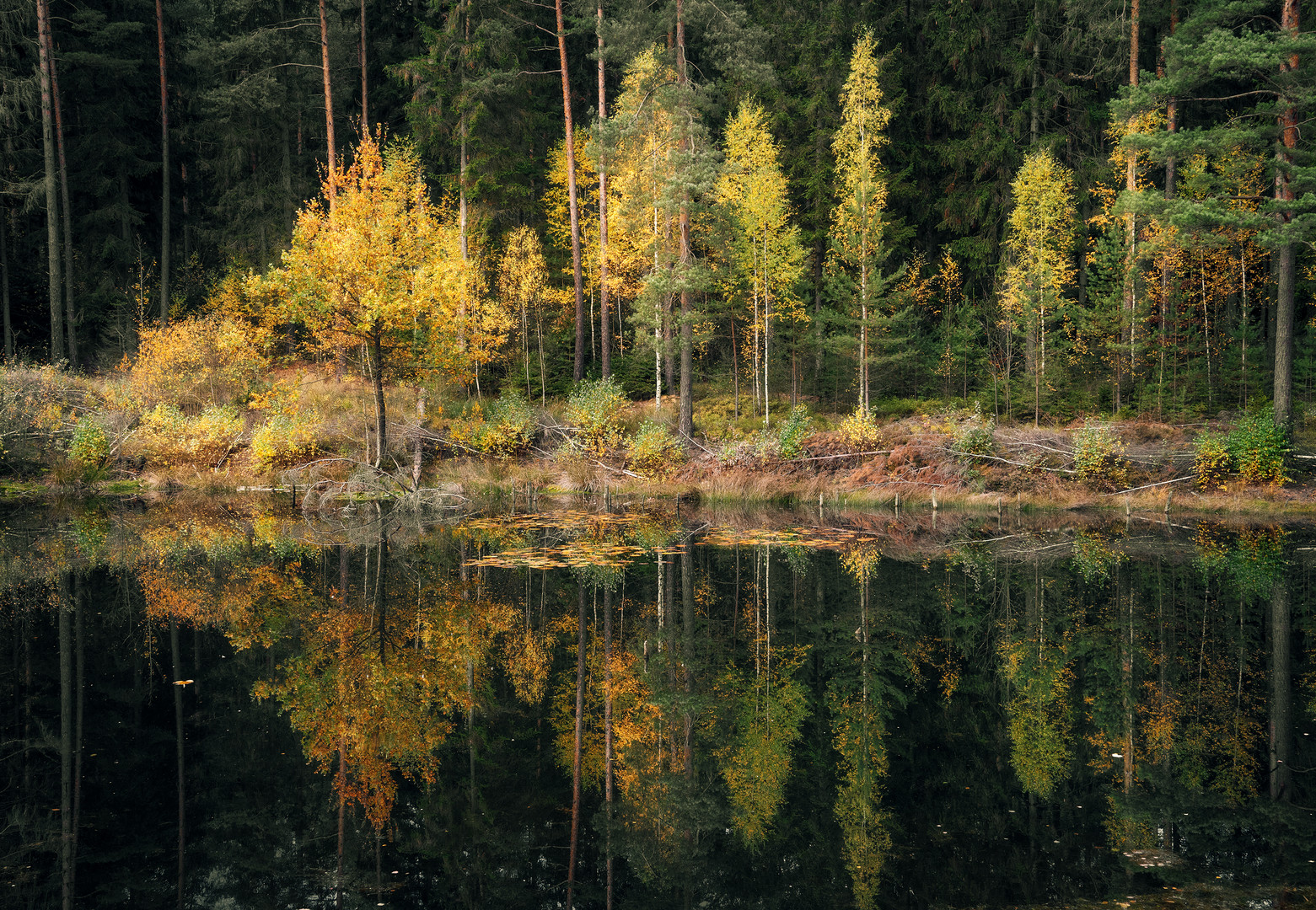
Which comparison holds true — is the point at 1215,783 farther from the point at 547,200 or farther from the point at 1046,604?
the point at 547,200

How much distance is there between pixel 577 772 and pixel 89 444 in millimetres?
23462

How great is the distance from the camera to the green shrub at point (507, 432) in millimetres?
25266

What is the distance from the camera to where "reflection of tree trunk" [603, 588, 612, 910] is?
5.64m

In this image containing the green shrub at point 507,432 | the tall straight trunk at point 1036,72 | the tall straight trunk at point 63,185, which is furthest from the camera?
the tall straight trunk at point 1036,72

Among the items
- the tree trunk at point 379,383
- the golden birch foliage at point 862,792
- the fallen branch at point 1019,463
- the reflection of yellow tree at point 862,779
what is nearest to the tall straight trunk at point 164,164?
the tree trunk at point 379,383

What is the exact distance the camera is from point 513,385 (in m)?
32.7

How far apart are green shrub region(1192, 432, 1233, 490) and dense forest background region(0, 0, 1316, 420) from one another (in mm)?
5139

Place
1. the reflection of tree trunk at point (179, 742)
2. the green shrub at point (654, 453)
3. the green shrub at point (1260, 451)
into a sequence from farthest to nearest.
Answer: the green shrub at point (654, 453)
the green shrub at point (1260, 451)
the reflection of tree trunk at point (179, 742)

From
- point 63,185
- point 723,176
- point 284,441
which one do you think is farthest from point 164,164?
point 723,176

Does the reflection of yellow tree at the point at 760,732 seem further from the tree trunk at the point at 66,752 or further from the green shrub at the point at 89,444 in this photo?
the green shrub at the point at 89,444

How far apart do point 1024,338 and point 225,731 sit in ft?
93.4

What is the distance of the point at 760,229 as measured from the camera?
28.9m

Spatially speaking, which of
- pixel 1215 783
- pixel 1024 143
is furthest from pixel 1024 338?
pixel 1215 783

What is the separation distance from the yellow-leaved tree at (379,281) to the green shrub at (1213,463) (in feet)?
60.7
